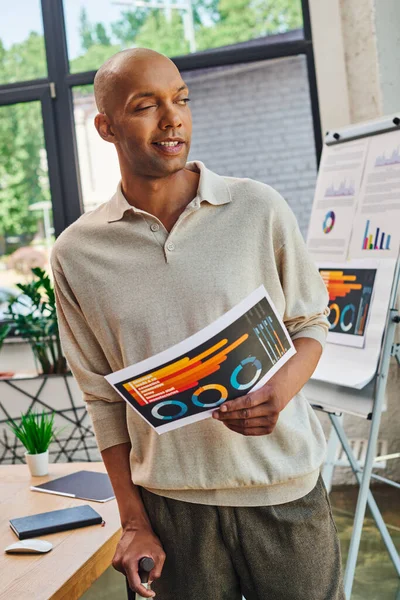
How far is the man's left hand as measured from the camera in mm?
1176

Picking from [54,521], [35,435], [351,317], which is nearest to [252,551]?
[54,521]

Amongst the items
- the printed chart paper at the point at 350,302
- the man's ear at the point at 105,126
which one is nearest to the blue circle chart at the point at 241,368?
the man's ear at the point at 105,126

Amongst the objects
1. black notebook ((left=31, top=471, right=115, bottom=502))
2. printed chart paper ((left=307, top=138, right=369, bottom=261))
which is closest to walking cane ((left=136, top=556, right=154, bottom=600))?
black notebook ((left=31, top=471, right=115, bottom=502))

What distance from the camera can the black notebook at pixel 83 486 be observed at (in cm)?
224

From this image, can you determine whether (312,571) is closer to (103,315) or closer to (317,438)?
(317,438)

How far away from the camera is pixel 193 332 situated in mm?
1236

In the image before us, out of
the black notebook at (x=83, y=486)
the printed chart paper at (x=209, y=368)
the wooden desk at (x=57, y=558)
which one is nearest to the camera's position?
the printed chart paper at (x=209, y=368)

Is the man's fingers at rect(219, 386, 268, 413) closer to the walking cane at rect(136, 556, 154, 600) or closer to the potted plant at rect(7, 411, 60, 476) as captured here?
the walking cane at rect(136, 556, 154, 600)

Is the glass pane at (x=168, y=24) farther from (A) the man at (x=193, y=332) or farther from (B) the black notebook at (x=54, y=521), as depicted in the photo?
(A) the man at (x=193, y=332)

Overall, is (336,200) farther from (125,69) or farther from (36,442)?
(125,69)

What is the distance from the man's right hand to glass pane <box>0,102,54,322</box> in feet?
11.6

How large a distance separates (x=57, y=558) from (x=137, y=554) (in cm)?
63

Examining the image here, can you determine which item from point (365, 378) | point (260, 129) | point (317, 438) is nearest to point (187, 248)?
point (317, 438)

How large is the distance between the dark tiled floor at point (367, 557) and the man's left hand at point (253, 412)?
6.82 ft
